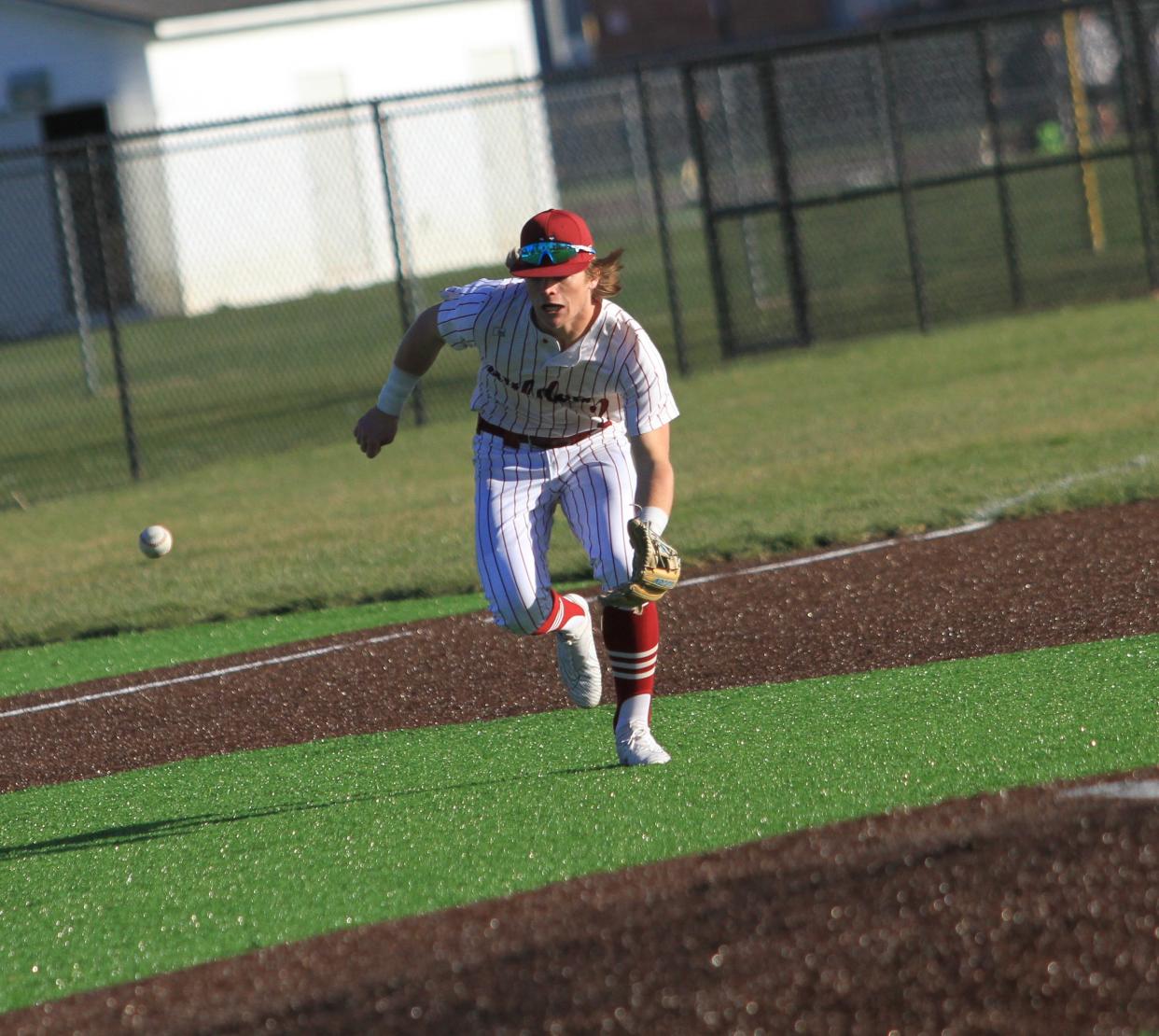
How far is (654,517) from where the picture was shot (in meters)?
5.52

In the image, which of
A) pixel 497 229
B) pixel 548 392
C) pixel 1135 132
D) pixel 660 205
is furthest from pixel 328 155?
pixel 548 392

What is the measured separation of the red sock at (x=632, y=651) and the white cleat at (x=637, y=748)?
0.10 metres

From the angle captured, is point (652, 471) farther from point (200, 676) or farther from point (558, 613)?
point (200, 676)

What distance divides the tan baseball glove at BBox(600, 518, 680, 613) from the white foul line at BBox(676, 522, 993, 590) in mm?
3387

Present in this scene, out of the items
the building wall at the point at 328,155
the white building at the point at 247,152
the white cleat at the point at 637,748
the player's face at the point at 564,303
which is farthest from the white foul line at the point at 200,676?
the building wall at the point at 328,155

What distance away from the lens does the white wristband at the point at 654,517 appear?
18.0 feet

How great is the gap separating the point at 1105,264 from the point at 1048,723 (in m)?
16.4

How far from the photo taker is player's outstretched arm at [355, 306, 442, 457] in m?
6.07

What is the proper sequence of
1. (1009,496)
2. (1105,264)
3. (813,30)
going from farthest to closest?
(813,30) < (1105,264) < (1009,496)

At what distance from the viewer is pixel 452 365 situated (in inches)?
769

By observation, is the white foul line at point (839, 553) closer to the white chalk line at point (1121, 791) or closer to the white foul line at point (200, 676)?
the white foul line at point (200, 676)

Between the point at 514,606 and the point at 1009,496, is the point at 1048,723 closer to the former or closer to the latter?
the point at 514,606

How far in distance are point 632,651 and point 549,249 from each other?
1329 mm

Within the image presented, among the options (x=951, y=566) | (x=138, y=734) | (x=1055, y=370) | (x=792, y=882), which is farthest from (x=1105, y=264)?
(x=792, y=882)
